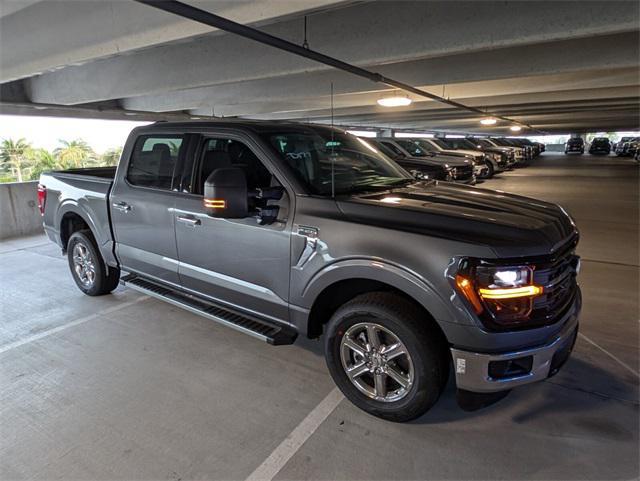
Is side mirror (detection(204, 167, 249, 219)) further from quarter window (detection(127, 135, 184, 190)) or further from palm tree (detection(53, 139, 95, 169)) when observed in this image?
palm tree (detection(53, 139, 95, 169))

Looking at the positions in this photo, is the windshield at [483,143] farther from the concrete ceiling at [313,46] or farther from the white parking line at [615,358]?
the white parking line at [615,358]

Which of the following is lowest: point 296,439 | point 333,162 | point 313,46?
point 296,439

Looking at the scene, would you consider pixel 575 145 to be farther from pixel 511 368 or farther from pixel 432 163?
pixel 511 368

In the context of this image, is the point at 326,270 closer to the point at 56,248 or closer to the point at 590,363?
the point at 590,363

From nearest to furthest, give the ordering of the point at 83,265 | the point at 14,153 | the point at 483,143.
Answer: the point at 83,265, the point at 483,143, the point at 14,153

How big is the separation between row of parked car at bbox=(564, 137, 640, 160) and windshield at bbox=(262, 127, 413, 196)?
102ft

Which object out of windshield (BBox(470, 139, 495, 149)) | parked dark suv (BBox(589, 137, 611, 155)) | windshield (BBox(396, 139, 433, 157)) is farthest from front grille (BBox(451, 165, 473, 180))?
parked dark suv (BBox(589, 137, 611, 155))

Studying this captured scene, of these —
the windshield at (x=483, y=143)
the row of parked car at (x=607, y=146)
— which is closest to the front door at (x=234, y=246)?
the windshield at (x=483, y=143)

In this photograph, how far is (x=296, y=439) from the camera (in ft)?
8.77

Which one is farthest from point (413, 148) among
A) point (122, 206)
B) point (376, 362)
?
point (376, 362)

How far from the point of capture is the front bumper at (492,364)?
2426 millimetres

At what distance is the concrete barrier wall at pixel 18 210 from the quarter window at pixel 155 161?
571 cm

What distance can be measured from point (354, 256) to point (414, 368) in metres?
0.77

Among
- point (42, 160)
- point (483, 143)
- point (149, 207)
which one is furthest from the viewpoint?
point (483, 143)
